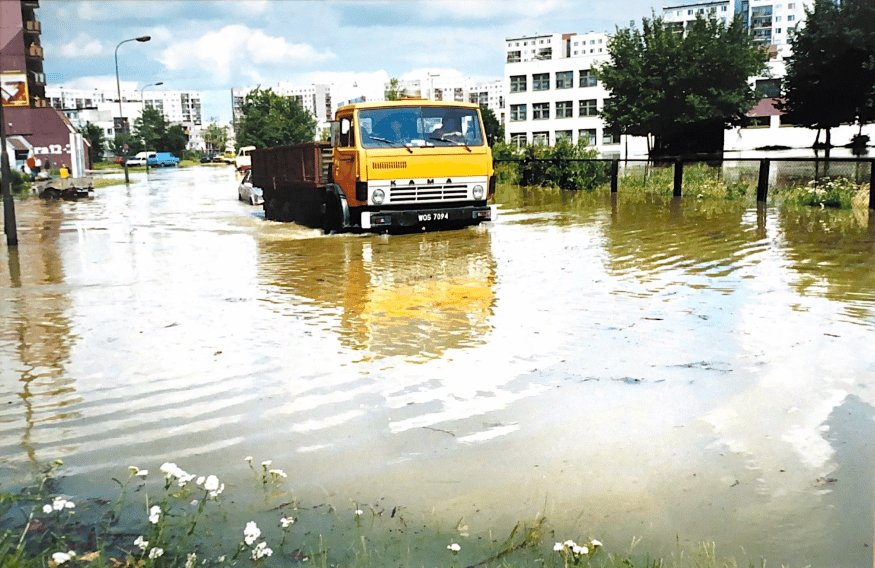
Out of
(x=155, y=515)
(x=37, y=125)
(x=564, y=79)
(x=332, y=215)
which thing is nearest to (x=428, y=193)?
(x=332, y=215)

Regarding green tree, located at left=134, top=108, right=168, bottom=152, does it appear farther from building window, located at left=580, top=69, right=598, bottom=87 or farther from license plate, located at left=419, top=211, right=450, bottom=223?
license plate, located at left=419, top=211, right=450, bottom=223

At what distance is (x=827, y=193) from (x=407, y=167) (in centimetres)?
1012

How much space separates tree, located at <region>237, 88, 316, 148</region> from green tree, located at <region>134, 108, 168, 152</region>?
42.7m

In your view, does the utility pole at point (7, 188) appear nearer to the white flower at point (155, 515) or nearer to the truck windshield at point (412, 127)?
the truck windshield at point (412, 127)

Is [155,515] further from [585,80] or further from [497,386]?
[585,80]

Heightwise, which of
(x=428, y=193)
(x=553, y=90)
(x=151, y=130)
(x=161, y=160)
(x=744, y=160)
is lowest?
(x=428, y=193)

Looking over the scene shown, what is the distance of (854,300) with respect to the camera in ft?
26.2

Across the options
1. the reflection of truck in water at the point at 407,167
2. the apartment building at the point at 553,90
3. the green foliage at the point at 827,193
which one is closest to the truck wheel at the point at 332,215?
the reflection of truck in water at the point at 407,167

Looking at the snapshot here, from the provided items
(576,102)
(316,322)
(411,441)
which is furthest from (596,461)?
(576,102)

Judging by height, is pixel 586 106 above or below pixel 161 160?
above

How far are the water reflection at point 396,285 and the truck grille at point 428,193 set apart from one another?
68cm

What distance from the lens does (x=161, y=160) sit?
111375mm

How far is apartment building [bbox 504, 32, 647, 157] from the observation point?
3617 inches

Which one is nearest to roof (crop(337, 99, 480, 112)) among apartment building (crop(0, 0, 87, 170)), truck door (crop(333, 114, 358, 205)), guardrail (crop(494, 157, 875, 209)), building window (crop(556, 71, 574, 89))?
truck door (crop(333, 114, 358, 205))
